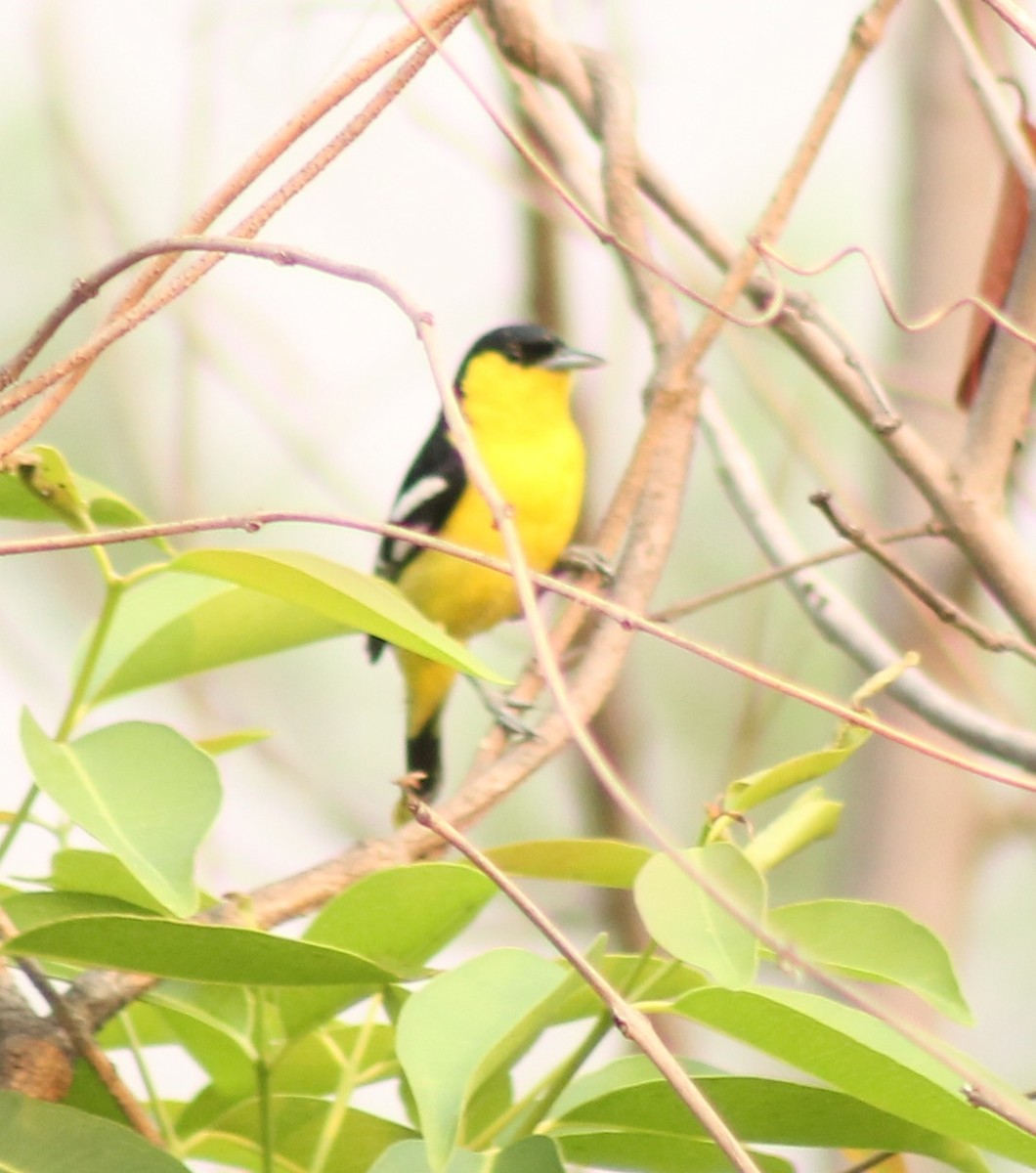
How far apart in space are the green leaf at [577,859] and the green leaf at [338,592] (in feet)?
0.54

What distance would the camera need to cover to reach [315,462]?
177 cm

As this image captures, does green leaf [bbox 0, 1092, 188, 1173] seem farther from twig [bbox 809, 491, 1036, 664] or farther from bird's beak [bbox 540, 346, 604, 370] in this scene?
bird's beak [bbox 540, 346, 604, 370]

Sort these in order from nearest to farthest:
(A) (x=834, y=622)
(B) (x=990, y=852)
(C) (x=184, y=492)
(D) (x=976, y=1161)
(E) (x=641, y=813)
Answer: (E) (x=641, y=813), (D) (x=976, y=1161), (A) (x=834, y=622), (C) (x=184, y=492), (B) (x=990, y=852)

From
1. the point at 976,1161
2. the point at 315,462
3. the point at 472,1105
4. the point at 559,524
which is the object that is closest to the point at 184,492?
the point at 315,462

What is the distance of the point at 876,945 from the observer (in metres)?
0.59

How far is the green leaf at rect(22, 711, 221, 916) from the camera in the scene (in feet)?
1.84

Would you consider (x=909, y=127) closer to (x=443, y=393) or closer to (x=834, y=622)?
(x=834, y=622)

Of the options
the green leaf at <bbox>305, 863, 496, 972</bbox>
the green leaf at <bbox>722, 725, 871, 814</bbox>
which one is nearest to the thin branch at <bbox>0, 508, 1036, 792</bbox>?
the green leaf at <bbox>722, 725, 871, 814</bbox>

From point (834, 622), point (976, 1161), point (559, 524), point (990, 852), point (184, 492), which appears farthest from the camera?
point (559, 524)

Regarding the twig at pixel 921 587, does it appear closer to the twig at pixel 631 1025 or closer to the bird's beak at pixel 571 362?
the twig at pixel 631 1025

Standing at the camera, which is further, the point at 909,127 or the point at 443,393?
the point at 909,127

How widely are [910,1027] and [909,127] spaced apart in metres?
1.65

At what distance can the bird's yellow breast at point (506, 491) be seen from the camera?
1999mm

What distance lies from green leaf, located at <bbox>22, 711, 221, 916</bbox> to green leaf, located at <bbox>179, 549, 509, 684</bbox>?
71mm
